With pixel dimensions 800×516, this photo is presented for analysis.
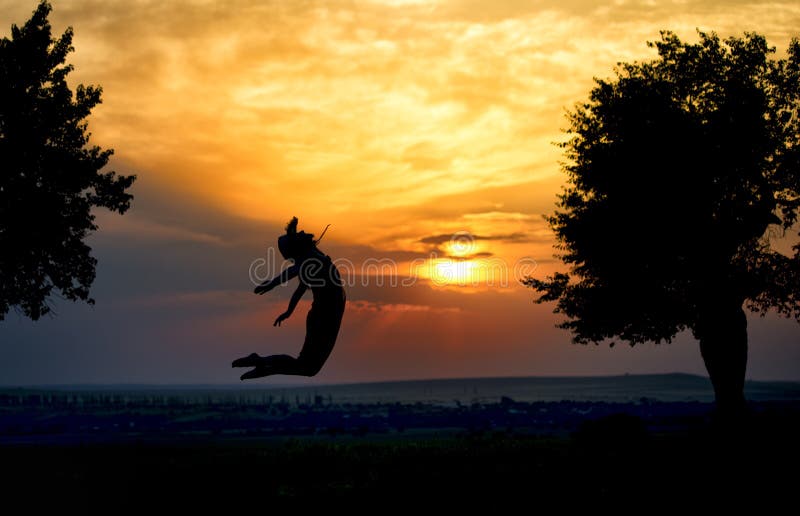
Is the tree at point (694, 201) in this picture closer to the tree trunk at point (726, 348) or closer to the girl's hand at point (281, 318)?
the tree trunk at point (726, 348)

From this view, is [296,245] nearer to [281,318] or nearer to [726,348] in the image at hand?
[281,318]

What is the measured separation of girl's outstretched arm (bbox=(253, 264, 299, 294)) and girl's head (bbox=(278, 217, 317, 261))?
1.16ft

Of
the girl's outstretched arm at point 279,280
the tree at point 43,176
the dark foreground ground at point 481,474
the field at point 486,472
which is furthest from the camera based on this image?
the tree at point 43,176

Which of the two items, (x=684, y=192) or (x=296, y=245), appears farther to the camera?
(x=684, y=192)

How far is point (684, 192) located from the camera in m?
37.6

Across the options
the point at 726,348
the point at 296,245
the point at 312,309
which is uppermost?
the point at 296,245

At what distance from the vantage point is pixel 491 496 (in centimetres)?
2241

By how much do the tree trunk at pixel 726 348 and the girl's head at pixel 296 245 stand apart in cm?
3017

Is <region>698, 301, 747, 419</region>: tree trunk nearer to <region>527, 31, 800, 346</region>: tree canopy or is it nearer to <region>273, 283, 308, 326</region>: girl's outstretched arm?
<region>527, 31, 800, 346</region>: tree canopy

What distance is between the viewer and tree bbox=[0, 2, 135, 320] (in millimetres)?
34062

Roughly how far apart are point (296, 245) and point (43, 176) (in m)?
26.5

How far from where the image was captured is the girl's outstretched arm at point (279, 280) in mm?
11992

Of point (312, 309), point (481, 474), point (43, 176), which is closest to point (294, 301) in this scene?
point (312, 309)

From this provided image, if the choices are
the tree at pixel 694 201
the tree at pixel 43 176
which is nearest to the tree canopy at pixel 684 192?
the tree at pixel 694 201
